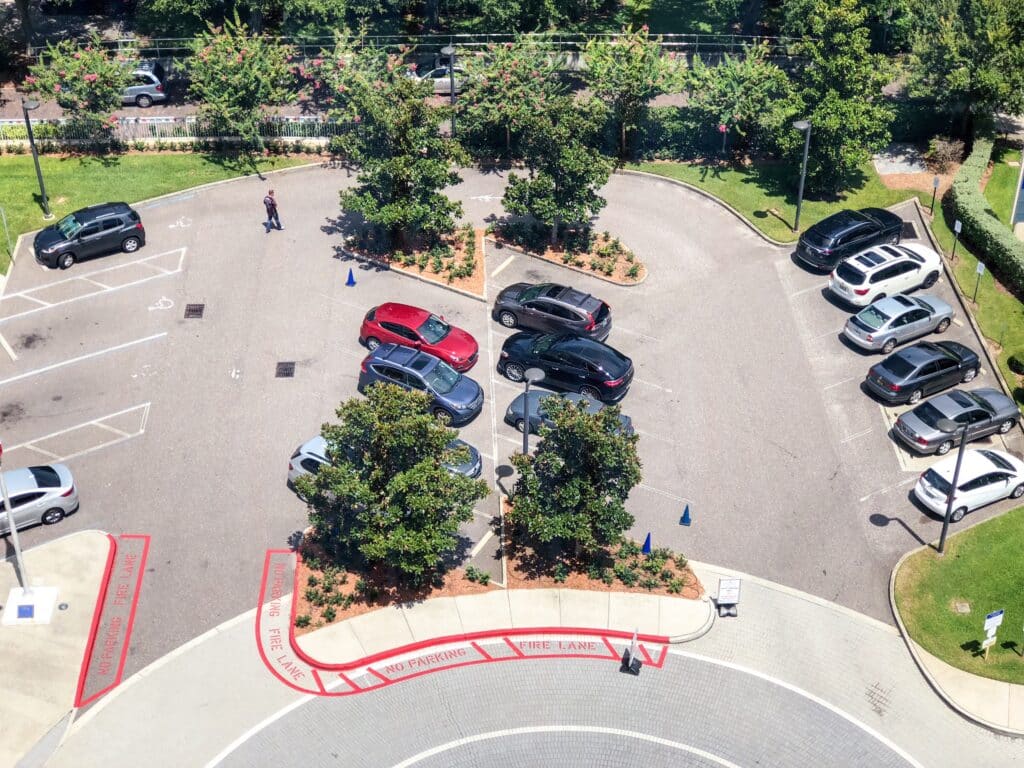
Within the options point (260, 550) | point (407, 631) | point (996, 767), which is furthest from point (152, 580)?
point (996, 767)

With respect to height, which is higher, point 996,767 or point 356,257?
point 356,257

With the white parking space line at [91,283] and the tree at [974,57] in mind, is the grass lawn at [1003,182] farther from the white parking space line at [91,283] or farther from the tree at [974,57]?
the white parking space line at [91,283]

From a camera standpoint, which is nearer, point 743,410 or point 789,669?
point 789,669

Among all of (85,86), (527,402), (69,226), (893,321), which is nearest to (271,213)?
(69,226)

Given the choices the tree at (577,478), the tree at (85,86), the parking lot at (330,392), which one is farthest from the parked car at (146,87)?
the tree at (577,478)

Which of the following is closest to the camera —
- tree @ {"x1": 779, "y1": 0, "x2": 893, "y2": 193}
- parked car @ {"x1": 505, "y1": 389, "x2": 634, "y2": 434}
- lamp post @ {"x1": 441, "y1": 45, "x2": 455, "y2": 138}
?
parked car @ {"x1": 505, "y1": 389, "x2": 634, "y2": 434}

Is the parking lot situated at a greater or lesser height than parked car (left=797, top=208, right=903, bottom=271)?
lesser

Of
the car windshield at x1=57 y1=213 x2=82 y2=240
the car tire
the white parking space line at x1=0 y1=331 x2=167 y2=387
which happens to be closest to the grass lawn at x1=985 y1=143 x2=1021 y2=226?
the white parking space line at x1=0 y1=331 x2=167 y2=387

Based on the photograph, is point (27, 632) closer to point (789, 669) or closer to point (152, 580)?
point (152, 580)

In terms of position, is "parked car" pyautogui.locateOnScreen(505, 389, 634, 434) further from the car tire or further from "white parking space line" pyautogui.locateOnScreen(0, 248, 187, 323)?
"white parking space line" pyautogui.locateOnScreen(0, 248, 187, 323)
